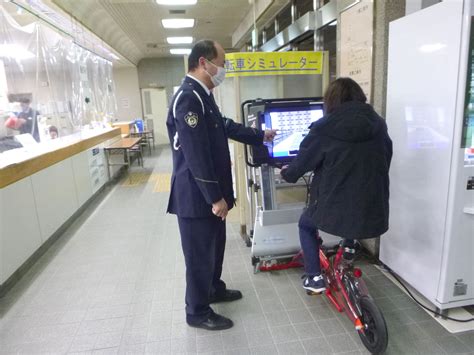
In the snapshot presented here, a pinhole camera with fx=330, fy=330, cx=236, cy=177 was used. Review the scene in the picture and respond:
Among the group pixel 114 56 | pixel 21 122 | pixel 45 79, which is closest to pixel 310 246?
pixel 21 122

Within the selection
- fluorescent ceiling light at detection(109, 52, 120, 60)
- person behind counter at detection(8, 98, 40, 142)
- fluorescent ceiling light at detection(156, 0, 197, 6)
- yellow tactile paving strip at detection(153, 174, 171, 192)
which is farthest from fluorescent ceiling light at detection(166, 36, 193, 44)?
person behind counter at detection(8, 98, 40, 142)

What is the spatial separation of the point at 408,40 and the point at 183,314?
7.46 ft

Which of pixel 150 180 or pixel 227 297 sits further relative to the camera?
pixel 150 180

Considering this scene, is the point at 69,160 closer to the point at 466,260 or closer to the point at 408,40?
the point at 408,40

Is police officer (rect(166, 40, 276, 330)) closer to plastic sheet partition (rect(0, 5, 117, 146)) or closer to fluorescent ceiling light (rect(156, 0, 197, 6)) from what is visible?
plastic sheet partition (rect(0, 5, 117, 146))

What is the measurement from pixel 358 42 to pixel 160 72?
976cm

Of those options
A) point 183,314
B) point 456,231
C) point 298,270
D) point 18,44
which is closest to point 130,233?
point 183,314

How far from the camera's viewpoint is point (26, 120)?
3654 millimetres

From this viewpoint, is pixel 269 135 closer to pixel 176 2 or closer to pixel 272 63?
pixel 272 63

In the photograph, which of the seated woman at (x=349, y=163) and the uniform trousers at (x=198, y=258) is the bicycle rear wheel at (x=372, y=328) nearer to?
the seated woman at (x=349, y=163)

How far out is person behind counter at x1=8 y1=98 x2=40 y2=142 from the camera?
3.54 m

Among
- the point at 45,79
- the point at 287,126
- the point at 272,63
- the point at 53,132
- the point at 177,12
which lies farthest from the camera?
the point at 177,12

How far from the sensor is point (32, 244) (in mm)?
2928

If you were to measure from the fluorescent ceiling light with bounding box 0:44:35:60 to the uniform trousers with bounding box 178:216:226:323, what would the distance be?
8.68 feet
